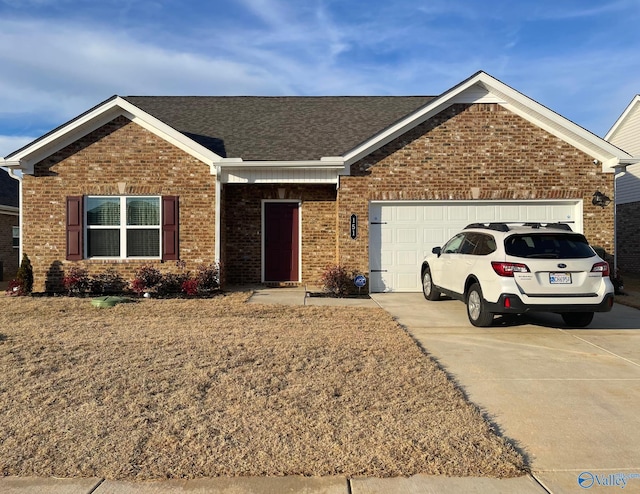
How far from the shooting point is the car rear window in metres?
7.10

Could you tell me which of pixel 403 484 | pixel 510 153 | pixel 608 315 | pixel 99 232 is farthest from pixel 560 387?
pixel 99 232

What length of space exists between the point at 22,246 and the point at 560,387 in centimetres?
1137

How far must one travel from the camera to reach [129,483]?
3035 mm

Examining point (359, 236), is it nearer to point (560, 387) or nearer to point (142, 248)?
point (142, 248)

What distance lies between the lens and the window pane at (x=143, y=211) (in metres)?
11.3

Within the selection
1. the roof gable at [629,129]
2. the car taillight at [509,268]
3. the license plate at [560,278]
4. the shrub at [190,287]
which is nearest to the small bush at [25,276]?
the shrub at [190,287]

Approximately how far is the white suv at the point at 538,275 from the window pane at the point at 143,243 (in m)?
7.25

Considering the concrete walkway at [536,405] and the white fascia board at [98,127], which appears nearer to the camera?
the concrete walkway at [536,405]

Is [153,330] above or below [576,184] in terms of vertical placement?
below

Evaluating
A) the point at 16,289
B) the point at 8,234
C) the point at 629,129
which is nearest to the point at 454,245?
the point at 16,289

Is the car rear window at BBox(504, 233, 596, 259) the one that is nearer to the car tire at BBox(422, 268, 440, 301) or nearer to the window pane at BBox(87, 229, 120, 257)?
the car tire at BBox(422, 268, 440, 301)

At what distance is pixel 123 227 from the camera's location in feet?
36.9

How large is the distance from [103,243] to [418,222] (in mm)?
7443

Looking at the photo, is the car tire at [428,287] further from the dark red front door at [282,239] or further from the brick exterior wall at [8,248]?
the brick exterior wall at [8,248]
